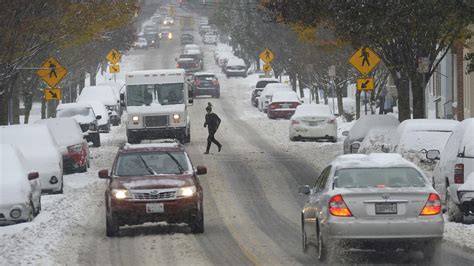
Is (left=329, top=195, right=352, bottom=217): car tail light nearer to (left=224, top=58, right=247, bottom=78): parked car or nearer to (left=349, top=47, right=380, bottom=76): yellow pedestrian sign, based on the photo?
(left=349, top=47, right=380, bottom=76): yellow pedestrian sign

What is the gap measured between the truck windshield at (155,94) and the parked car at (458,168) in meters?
22.4

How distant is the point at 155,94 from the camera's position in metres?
43.4

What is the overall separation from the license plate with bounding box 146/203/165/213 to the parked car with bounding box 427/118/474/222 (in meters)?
4.84

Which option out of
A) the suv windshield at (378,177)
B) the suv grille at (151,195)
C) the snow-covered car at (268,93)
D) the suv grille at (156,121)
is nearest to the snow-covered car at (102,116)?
the suv grille at (156,121)

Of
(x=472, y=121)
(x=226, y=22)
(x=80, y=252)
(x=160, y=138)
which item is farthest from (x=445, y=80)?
(x=226, y=22)

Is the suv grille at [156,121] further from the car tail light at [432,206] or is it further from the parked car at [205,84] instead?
the parked car at [205,84]

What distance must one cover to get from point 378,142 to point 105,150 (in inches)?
535

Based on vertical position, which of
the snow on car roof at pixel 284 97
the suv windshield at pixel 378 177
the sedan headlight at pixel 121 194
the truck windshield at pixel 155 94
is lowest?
the sedan headlight at pixel 121 194

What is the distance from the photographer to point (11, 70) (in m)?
39.5

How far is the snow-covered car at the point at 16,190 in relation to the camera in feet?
71.2

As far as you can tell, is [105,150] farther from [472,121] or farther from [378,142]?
[472,121]

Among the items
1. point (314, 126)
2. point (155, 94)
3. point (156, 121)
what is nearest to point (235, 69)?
point (314, 126)

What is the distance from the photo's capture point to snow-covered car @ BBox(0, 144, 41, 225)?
71.2 ft

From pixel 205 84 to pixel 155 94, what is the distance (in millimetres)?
36928
